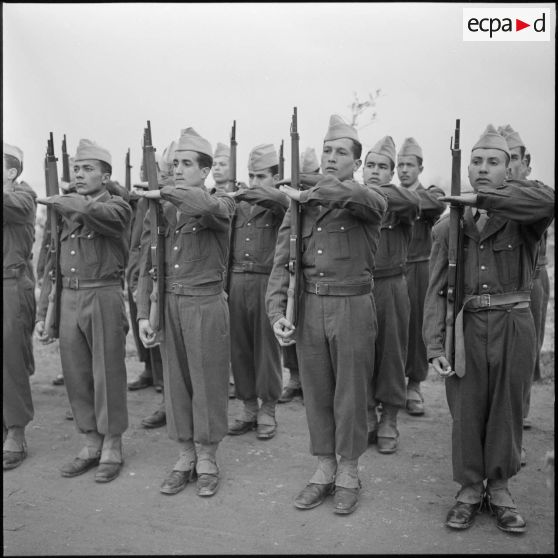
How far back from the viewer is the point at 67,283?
474cm

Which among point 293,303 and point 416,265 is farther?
point 416,265

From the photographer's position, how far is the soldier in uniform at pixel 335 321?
4.13m

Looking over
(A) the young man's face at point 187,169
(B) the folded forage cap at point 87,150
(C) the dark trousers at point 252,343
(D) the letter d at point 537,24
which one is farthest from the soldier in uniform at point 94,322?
(D) the letter d at point 537,24

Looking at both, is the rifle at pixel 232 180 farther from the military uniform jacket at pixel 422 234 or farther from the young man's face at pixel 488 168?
the young man's face at pixel 488 168

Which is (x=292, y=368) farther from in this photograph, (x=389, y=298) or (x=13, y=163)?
(x=13, y=163)

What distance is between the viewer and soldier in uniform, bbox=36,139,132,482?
4.68 metres

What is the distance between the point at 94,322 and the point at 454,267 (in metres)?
2.40

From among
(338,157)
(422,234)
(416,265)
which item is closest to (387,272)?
(416,265)

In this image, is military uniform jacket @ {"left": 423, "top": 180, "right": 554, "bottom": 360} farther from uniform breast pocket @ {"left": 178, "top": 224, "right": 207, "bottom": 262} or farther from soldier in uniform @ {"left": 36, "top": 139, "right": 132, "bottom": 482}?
soldier in uniform @ {"left": 36, "top": 139, "right": 132, "bottom": 482}

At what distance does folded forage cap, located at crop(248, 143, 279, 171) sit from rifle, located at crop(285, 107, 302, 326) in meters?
1.45

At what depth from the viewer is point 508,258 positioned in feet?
12.5

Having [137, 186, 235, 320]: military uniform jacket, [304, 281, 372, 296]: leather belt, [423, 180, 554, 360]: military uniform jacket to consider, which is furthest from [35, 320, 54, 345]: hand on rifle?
[423, 180, 554, 360]: military uniform jacket

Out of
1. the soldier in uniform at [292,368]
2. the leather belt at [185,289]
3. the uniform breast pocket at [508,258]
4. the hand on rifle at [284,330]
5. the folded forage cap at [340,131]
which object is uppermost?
the folded forage cap at [340,131]

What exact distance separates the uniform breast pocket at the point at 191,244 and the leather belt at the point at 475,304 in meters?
1.70
